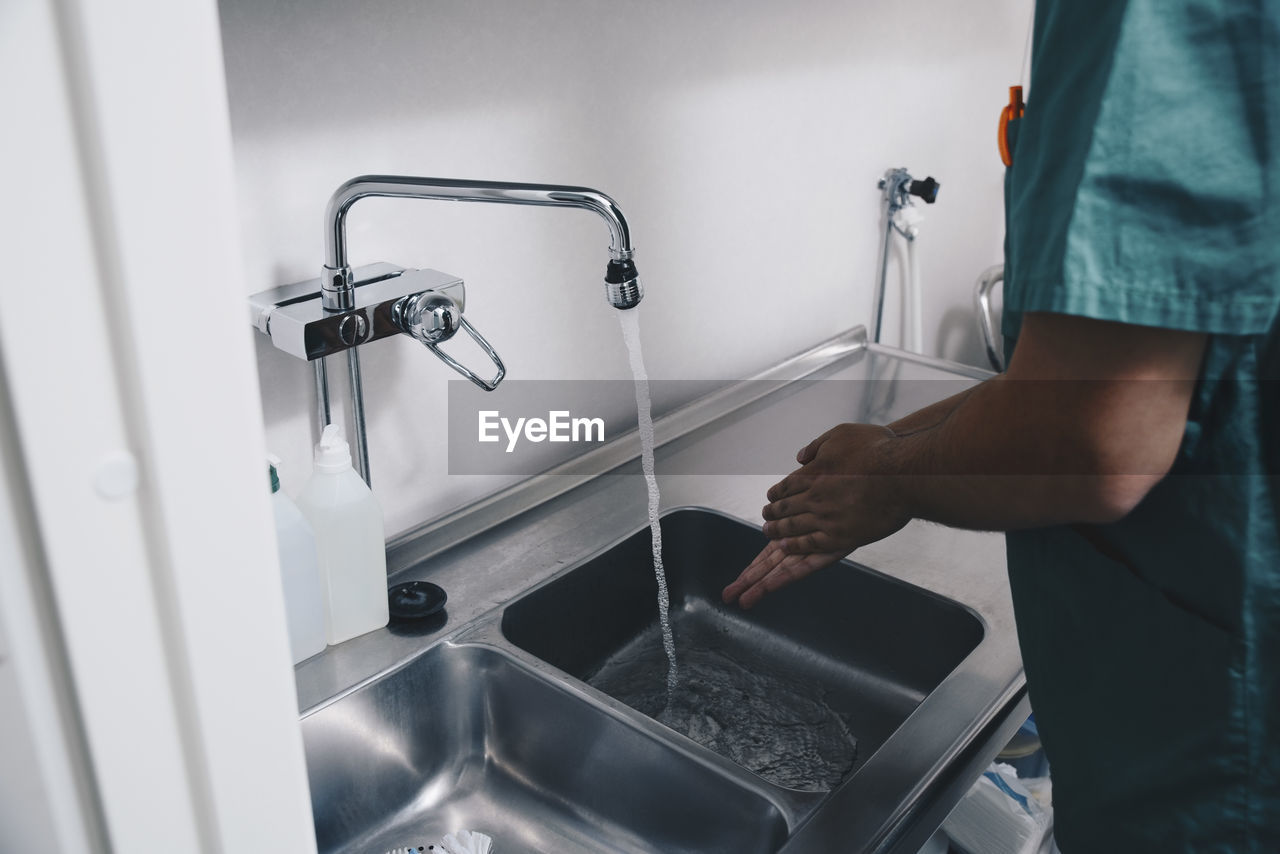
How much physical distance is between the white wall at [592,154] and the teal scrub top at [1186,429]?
2.08 ft

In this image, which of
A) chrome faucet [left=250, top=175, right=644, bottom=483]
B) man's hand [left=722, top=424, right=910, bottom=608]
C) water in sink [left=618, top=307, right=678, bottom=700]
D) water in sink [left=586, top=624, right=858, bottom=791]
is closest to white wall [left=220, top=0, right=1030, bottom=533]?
chrome faucet [left=250, top=175, right=644, bottom=483]

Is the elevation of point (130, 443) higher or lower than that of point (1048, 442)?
higher

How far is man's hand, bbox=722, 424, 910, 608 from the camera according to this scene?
904 mm

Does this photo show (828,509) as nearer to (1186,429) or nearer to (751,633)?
(1186,429)

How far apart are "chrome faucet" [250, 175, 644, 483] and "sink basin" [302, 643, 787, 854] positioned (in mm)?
320

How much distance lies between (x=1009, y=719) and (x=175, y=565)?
89 cm

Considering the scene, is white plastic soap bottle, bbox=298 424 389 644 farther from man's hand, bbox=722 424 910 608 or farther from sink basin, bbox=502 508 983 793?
man's hand, bbox=722 424 910 608

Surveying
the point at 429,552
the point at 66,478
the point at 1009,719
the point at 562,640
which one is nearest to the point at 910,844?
the point at 1009,719

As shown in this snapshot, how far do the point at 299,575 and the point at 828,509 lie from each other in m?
0.52

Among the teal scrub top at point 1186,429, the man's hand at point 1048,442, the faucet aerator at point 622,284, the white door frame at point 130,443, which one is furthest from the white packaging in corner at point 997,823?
the white door frame at point 130,443

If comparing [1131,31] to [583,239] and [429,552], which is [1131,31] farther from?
[429,552]

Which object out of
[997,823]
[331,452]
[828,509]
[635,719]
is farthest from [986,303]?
[331,452]

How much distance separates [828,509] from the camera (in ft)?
3.13

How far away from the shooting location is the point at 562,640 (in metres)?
1.25
